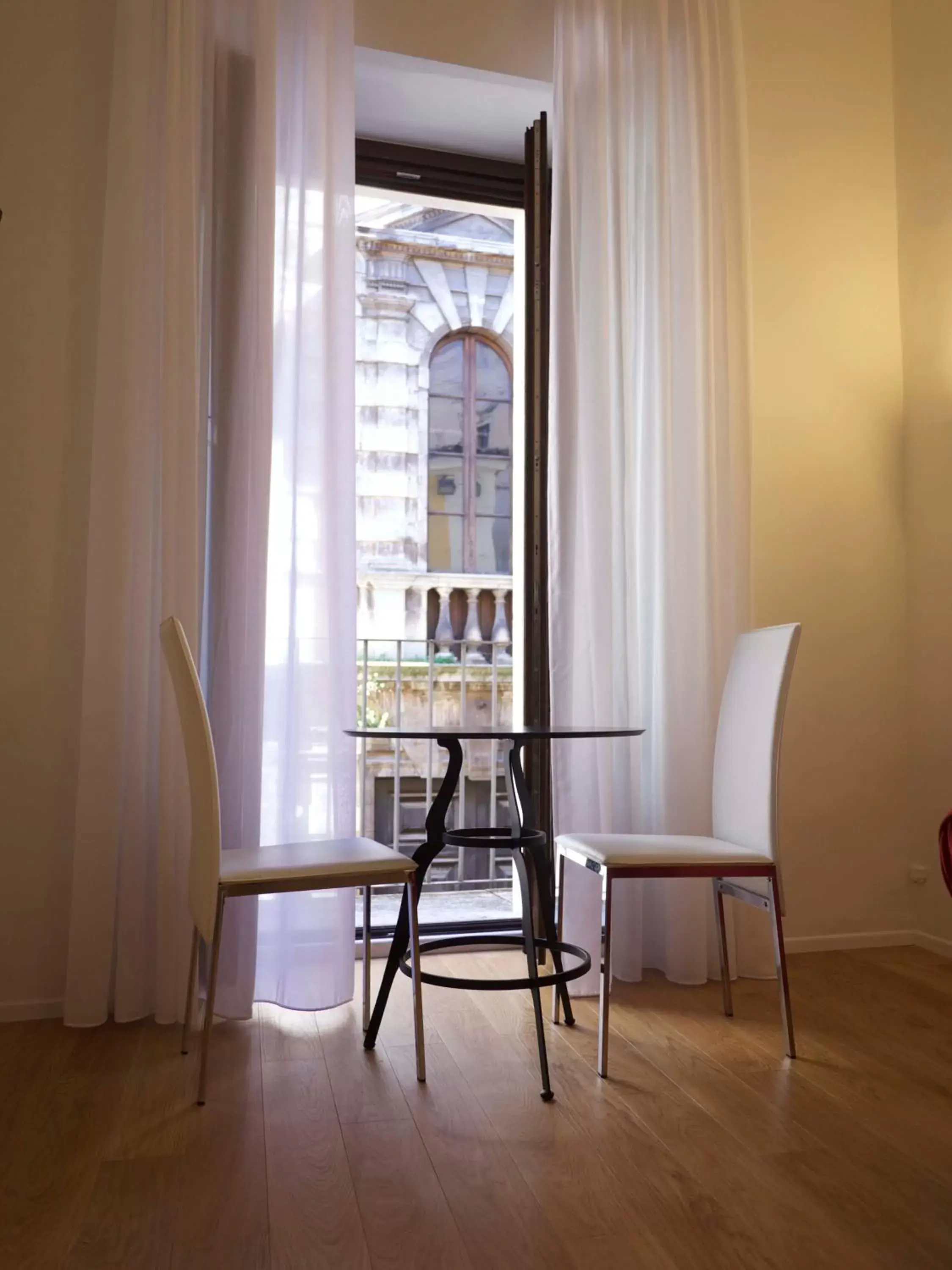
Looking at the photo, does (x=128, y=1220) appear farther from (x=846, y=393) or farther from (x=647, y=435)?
(x=846, y=393)

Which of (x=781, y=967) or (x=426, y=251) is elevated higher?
(x=426, y=251)

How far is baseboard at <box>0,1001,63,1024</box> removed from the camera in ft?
8.52

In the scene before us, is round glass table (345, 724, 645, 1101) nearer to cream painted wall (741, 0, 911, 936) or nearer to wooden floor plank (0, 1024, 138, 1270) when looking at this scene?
wooden floor plank (0, 1024, 138, 1270)

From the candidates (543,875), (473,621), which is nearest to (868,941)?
(543,875)

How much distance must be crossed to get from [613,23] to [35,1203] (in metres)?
3.31

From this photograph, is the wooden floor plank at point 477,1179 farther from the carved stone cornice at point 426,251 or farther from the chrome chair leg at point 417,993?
the carved stone cornice at point 426,251

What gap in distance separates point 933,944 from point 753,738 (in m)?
1.29

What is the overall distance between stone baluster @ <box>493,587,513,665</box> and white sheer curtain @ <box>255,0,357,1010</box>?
8619 mm

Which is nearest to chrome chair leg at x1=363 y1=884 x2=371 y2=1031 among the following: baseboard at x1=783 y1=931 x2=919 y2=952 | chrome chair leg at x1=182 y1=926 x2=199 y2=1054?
chrome chair leg at x1=182 y1=926 x2=199 y2=1054

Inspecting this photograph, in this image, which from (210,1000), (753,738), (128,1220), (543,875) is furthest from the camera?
(753,738)

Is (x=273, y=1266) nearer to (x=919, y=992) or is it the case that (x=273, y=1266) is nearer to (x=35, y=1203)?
(x=35, y=1203)

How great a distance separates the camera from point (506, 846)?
2393 mm

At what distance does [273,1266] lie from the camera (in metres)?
1.45

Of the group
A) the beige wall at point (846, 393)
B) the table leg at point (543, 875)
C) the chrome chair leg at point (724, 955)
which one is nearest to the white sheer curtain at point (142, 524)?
the beige wall at point (846, 393)
